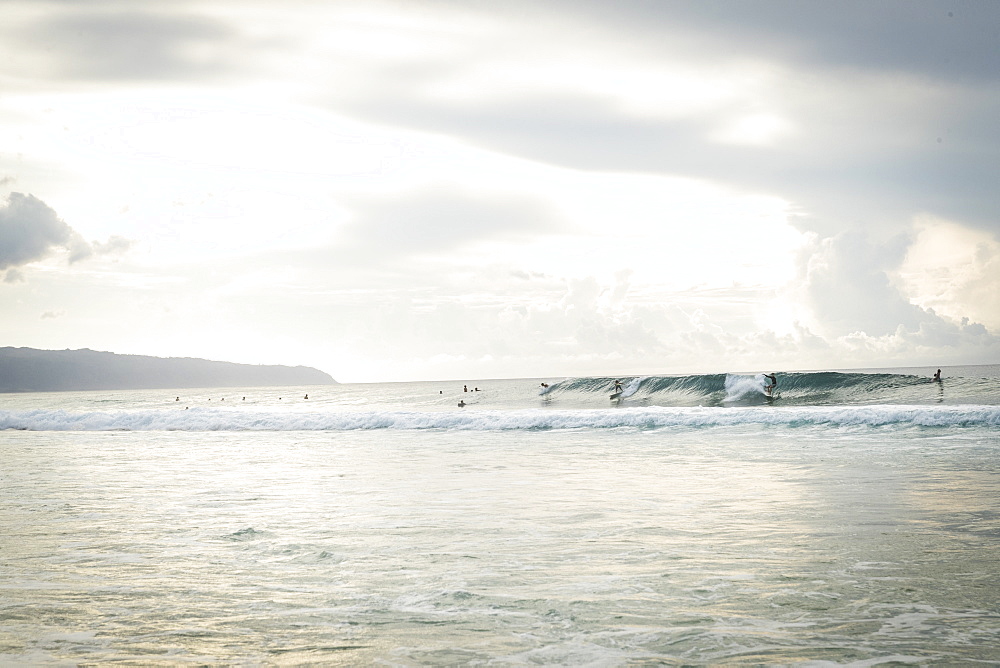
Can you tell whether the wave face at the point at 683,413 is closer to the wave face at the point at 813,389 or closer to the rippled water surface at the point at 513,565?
the wave face at the point at 813,389

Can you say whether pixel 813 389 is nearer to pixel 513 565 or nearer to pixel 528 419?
pixel 528 419

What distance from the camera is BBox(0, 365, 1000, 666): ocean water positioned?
5.44 meters

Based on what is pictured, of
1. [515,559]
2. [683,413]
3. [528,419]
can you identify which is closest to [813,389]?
[683,413]

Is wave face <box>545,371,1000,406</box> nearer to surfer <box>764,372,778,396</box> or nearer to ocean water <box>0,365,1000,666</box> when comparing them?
surfer <box>764,372,778,396</box>

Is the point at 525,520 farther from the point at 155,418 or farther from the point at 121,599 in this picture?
the point at 155,418

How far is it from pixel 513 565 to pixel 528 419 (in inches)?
1029

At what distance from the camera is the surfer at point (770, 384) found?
48031mm

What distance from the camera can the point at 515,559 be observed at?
820cm

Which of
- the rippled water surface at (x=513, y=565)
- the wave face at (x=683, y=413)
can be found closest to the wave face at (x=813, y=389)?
the wave face at (x=683, y=413)

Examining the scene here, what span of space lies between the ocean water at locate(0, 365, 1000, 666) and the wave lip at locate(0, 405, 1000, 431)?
617cm

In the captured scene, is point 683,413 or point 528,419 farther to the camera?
point 528,419

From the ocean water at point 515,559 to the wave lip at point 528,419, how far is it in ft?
20.3

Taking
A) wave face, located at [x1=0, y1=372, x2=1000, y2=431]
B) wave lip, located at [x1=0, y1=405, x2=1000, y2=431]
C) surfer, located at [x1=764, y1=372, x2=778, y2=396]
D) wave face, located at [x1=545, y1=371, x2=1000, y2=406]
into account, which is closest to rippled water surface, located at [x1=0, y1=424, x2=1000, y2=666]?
wave lip, located at [x1=0, y1=405, x2=1000, y2=431]

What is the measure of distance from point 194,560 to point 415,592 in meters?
3.44
